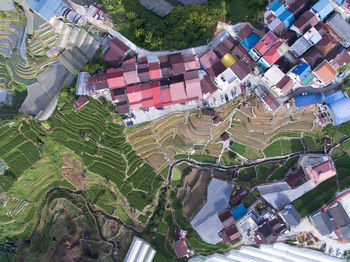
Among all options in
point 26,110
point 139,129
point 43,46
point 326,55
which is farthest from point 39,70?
point 326,55

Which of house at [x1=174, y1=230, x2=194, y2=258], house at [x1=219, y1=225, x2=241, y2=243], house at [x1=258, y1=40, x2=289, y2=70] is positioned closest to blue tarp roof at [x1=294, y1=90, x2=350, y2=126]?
house at [x1=258, y1=40, x2=289, y2=70]

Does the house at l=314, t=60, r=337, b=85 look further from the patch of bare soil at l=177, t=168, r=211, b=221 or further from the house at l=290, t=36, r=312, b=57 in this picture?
the patch of bare soil at l=177, t=168, r=211, b=221

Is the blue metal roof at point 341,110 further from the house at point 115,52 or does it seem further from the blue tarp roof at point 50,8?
the blue tarp roof at point 50,8

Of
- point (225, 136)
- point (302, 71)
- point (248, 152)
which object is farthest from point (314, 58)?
point (225, 136)

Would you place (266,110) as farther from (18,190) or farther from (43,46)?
(18,190)

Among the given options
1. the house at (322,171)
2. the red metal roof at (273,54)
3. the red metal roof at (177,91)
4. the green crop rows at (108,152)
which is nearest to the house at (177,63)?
the red metal roof at (177,91)
